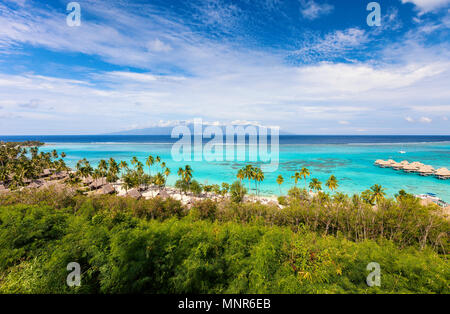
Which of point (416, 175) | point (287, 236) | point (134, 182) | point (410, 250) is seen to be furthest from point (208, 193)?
point (416, 175)

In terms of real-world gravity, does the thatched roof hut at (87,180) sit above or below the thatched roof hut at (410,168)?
below

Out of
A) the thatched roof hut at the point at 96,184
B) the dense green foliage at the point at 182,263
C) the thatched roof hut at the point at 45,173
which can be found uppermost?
the dense green foliage at the point at 182,263

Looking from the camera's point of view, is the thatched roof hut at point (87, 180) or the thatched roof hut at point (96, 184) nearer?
the thatched roof hut at point (96, 184)

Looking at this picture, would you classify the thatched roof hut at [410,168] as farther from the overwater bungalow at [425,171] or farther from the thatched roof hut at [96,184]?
the thatched roof hut at [96,184]

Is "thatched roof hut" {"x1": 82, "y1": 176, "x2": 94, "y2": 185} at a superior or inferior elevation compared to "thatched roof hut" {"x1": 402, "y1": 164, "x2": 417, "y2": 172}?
inferior

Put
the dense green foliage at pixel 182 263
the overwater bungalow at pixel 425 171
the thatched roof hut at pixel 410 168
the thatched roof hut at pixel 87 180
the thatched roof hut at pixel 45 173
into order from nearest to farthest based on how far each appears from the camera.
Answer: the dense green foliage at pixel 182 263 → the thatched roof hut at pixel 87 180 → the thatched roof hut at pixel 45 173 → the overwater bungalow at pixel 425 171 → the thatched roof hut at pixel 410 168

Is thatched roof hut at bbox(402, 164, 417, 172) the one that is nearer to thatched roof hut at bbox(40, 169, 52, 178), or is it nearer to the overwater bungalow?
the overwater bungalow

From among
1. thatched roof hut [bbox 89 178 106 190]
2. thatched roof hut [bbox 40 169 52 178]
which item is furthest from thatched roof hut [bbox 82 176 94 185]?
thatched roof hut [bbox 40 169 52 178]

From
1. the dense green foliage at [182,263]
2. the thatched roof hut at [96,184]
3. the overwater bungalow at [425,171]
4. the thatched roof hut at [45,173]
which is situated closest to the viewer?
the dense green foliage at [182,263]

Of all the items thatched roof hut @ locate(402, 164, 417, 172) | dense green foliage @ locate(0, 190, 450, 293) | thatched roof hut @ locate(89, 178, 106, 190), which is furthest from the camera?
thatched roof hut @ locate(402, 164, 417, 172)

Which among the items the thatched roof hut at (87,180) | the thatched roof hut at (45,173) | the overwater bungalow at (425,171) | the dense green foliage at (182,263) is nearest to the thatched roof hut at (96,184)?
the thatched roof hut at (87,180)

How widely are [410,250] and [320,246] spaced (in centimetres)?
→ 988

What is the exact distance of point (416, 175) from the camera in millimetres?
54500
